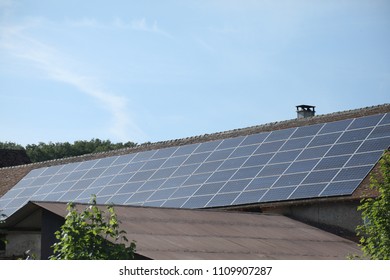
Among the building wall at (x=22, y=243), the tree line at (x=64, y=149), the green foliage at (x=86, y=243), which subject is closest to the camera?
the green foliage at (x=86, y=243)

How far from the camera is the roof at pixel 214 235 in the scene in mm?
21484

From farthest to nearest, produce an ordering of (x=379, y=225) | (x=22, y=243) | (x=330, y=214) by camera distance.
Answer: (x=330, y=214)
(x=22, y=243)
(x=379, y=225)

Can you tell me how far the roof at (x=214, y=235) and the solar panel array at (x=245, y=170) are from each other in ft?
8.19

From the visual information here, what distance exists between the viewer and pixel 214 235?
78.8 ft

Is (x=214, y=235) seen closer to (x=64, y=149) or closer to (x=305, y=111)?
(x=305, y=111)

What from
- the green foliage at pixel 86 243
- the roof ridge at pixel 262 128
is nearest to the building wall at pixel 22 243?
the green foliage at pixel 86 243

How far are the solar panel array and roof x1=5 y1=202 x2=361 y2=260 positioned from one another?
2.50 meters

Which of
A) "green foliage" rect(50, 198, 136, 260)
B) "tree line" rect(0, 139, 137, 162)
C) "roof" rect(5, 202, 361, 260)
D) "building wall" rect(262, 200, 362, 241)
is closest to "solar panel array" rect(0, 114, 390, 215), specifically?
"building wall" rect(262, 200, 362, 241)

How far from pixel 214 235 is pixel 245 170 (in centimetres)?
957

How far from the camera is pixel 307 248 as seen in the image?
2528cm

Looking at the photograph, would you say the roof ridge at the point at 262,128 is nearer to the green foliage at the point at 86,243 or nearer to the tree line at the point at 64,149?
the green foliage at the point at 86,243

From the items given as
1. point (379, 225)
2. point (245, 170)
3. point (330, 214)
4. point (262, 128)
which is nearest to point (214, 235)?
point (379, 225)

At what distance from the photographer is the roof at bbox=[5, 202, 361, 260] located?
846 inches

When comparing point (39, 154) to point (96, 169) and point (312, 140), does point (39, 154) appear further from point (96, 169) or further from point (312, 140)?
point (312, 140)
